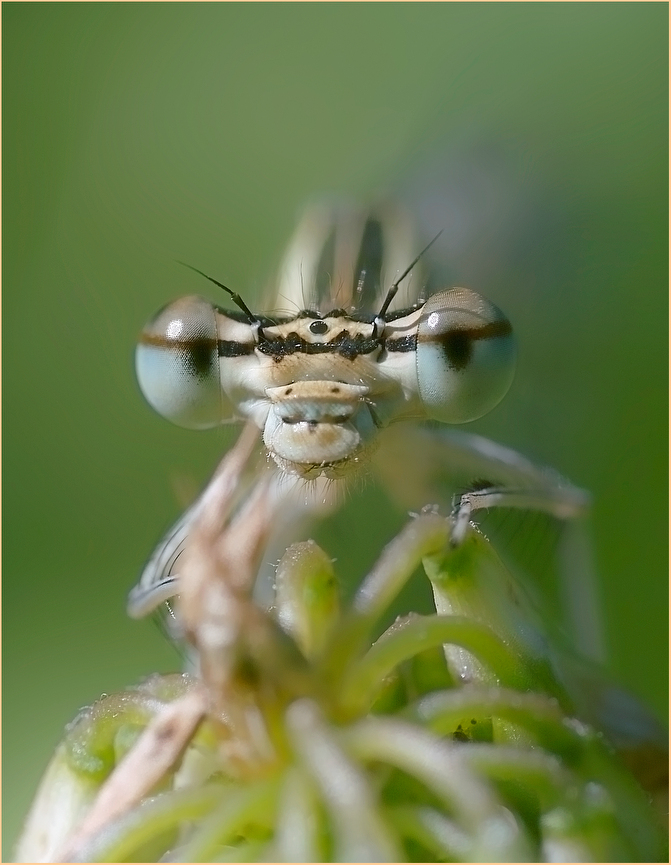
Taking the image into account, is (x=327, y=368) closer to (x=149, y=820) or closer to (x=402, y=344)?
(x=402, y=344)

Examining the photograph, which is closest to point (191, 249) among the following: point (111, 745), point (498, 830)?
point (111, 745)

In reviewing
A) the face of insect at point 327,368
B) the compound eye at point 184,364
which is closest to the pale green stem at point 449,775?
the face of insect at point 327,368

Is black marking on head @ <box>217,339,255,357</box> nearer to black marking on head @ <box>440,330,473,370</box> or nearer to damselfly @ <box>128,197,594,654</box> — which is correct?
damselfly @ <box>128,197,594,654</box>

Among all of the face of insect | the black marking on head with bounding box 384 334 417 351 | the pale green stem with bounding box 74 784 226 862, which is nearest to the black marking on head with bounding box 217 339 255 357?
the face of insect

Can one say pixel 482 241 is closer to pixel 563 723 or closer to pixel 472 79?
pixel 472 79

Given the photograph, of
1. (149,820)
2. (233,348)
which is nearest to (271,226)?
(233,348)

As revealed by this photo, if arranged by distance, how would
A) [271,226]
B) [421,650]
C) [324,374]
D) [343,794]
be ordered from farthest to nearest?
[271,226], [324,374], [421,650], [343,794]

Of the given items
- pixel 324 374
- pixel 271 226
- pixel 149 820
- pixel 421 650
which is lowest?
pixel 149 820
